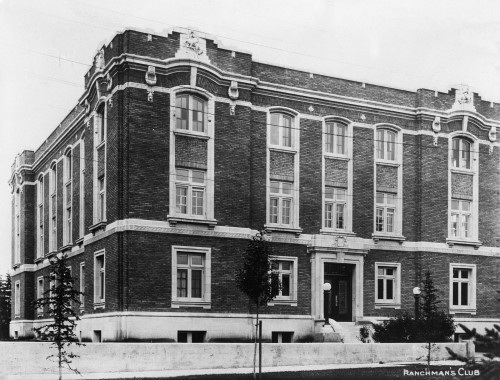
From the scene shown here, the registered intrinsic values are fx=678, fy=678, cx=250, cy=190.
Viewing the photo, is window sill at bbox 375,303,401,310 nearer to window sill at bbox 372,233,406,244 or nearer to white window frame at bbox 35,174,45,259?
window sill at bbox 372,233,406,244

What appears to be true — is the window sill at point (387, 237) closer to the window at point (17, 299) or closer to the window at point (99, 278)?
the window at point (99, 278)

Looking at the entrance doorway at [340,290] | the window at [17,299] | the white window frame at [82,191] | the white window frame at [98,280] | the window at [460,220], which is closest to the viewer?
the white window frame at [98,280]

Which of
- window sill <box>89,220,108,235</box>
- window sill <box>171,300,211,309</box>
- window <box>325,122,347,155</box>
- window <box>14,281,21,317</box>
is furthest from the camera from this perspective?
window <box>14,281,21,317</box>

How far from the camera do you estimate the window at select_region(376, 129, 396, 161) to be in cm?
3331

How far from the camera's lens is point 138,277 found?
26.5 m

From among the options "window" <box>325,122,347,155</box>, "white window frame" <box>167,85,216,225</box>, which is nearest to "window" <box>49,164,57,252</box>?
"white window frame" <box>167,85,216,225</box>

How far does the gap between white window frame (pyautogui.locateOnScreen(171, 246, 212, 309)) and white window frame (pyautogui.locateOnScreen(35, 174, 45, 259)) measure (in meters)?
18.9

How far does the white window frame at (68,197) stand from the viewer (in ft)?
120

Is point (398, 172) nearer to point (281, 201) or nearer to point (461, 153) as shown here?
point (461, 153)

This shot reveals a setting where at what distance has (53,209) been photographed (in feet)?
134

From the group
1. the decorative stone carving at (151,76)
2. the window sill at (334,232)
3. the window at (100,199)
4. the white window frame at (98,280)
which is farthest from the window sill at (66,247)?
the window sill at (334,232)

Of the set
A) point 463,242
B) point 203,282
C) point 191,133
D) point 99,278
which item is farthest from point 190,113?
point 463,242

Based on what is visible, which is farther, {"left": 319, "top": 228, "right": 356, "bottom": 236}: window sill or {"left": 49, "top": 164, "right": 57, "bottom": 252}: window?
{"left": 49, "top": 164, "right": 57, "bottom": 252}: window

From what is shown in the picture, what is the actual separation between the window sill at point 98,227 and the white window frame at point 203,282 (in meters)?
3.36
